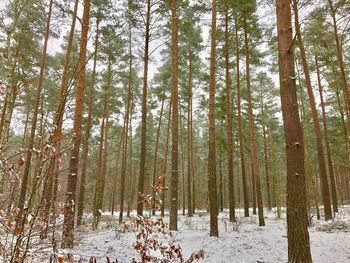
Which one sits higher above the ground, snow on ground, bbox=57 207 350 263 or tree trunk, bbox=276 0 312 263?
tree trunk, bbox=276 0 312 263

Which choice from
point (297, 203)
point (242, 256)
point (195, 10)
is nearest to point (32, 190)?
point (297, 203)

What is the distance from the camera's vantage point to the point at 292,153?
5.27 m

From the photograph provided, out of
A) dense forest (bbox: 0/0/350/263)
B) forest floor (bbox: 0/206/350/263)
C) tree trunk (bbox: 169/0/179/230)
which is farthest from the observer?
tree trunk (bbox: 169/0/179/230)

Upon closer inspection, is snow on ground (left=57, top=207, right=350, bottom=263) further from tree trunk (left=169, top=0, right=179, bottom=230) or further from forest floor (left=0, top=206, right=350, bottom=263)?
tree trunk (left=169, top=0, right=179, bottom=230)

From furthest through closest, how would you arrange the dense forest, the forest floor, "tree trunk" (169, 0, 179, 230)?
"tree trunk" (169, 0, 179, 230) < the forest floor < the dense forest

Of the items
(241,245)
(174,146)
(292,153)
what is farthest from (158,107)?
(292,153)

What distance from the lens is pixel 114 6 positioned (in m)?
13.6

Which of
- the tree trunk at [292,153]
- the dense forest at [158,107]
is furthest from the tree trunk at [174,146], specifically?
the tree trunk at [292,153]

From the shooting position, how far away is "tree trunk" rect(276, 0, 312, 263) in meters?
4.82

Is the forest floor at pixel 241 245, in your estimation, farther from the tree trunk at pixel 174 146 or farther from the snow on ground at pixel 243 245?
the tree trunk at pixel 174 146

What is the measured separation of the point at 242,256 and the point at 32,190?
7583 mm

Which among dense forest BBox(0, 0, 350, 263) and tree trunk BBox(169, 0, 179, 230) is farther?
tree trunk BBox(169, 0, 179, 230)

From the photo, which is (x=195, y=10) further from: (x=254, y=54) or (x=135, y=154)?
(x=135, y=154)

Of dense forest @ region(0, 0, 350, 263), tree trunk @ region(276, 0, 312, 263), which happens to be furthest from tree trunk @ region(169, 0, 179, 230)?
tree trunk @ region(276, 0, 312, 263)
